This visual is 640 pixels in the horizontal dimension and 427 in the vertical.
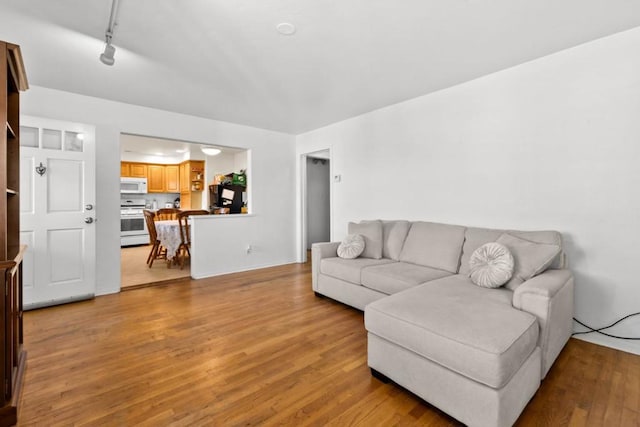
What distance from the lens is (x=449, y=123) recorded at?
3.21 meters

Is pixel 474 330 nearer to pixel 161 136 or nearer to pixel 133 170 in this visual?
pixel 161 136

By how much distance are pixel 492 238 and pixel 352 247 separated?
1.39 metres

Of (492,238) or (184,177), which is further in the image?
(184,177)

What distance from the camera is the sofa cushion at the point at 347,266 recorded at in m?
2.90

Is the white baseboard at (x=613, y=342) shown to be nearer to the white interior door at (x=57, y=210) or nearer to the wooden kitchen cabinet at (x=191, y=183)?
the white interior door at (x=57, y=210)

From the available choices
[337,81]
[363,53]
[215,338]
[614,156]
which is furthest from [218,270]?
[614,156]

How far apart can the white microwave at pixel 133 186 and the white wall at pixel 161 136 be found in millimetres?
4368

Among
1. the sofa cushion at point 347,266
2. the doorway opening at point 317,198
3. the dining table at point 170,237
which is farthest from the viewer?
the doorway opening at point 317,198

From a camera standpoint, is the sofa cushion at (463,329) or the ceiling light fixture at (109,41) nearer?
the sofa cushion at (463,329)

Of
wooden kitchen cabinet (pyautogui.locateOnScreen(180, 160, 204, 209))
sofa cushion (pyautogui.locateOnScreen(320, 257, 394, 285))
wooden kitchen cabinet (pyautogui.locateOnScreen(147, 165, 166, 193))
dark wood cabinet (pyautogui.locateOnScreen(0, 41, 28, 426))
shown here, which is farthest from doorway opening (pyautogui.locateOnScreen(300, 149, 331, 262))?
dark wood cabinet (pyautogui.locateOnScreen(0, 41, 28, 426))

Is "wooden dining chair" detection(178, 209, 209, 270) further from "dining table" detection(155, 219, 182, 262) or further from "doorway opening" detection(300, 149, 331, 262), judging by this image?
"doorway opening" detection(300, 149, 331, 262)

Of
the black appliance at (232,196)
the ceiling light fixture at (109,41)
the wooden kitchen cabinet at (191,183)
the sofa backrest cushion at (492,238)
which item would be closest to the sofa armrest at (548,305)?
the sofa backrest cushion at (492,238)

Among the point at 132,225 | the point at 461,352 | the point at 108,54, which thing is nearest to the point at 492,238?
the point at 461,352

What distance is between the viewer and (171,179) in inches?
319
